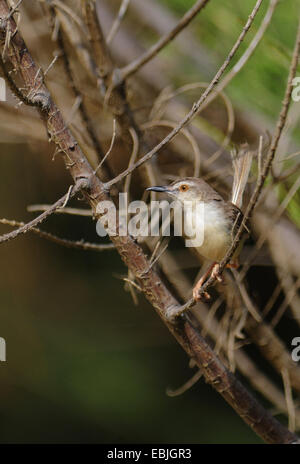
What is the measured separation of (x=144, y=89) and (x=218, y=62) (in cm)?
34

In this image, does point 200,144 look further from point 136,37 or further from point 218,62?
point 136,37

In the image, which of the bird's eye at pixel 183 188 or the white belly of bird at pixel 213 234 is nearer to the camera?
the white belly of bird at pixel 213 234

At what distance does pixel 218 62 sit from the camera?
239 centimetres

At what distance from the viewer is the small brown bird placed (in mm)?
1757

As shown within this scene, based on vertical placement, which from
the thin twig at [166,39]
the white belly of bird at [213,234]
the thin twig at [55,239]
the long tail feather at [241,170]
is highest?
the thin twig at [166,39]

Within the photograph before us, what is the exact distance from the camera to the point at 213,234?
1.79 m

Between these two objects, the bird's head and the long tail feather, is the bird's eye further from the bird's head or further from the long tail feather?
the long tail feather

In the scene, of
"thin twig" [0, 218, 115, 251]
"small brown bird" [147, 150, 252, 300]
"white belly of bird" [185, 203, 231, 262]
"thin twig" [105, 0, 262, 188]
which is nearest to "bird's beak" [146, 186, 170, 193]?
"small brown bird" [147, 150, 252, 300]

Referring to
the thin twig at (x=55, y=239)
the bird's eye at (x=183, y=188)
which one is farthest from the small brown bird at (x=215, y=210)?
the thin twig at (x=55, y=239)

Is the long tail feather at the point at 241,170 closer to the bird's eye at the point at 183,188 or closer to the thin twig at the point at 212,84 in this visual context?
the bird's eye at the point at 183,188

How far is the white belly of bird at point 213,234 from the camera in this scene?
5.82 ft

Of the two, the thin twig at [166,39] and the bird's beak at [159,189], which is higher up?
the thin twig at [166,39]

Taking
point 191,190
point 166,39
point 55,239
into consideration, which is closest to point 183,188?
point 191,190

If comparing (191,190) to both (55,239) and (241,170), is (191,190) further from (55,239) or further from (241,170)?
(55,239)
